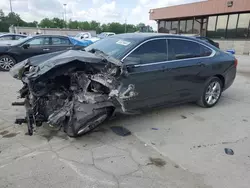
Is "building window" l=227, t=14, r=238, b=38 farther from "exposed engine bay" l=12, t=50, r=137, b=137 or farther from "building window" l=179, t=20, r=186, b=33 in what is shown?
"exposed engine bay" l=12, t=50, r=137, b=137

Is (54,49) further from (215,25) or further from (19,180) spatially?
(215,25)

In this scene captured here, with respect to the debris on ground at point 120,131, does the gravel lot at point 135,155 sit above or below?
below

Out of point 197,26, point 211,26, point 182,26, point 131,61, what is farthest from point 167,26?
point 131,61

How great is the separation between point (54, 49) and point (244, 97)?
24.7 feet

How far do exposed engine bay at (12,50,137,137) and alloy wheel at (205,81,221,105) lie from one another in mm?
2335

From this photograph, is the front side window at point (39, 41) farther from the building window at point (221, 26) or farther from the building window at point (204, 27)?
the building window at point (204, 27)

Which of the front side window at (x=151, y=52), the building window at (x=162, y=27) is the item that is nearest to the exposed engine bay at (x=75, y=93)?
the front side window at (x=151, y=52)

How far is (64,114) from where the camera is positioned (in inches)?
123

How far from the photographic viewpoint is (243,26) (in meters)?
18.4

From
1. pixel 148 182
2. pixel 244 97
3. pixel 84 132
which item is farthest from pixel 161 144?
pixel 244 97

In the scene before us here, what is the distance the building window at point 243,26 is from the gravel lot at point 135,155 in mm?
17147

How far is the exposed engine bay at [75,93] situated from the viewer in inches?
123

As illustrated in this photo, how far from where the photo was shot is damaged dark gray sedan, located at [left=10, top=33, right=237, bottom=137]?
316 cm

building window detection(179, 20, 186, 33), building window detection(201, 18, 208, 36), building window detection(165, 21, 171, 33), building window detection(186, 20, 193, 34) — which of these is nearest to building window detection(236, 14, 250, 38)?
building window detection(201, 18, 208, 36)
